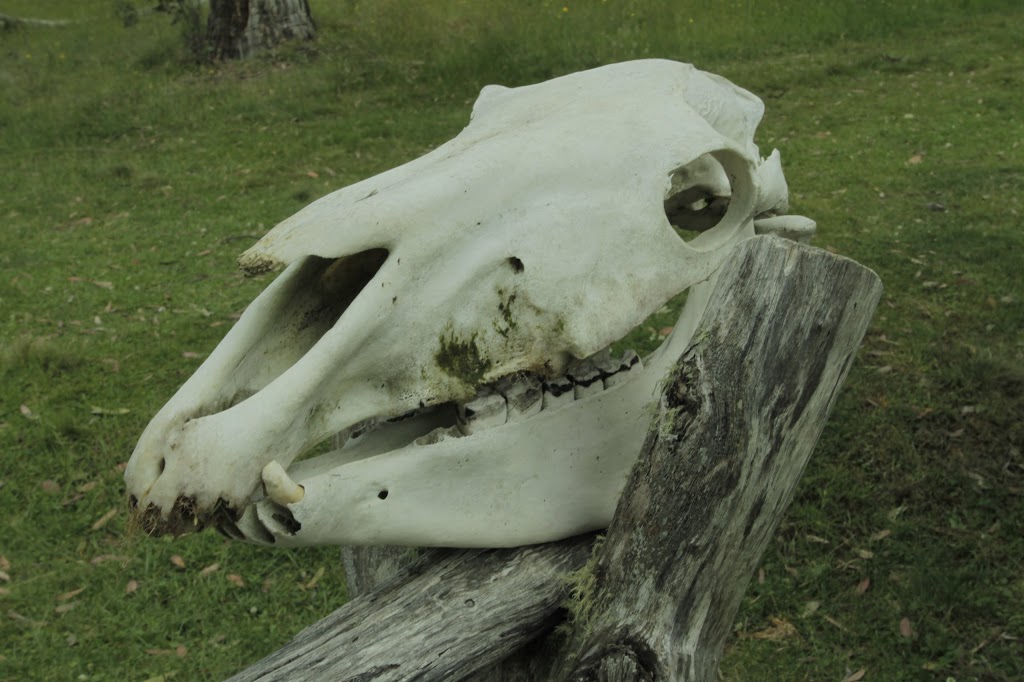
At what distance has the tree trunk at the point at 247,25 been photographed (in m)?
11.5

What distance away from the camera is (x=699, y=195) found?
2.60 metres

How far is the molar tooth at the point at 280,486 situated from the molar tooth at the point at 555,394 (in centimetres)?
59

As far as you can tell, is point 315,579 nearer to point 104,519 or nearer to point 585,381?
point 104,519

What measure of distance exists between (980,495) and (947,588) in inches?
22.2

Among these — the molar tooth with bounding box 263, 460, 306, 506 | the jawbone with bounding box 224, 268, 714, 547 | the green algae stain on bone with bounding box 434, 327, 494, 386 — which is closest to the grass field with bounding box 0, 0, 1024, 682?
the jawbone with bounding box 224, 268, 714, 547

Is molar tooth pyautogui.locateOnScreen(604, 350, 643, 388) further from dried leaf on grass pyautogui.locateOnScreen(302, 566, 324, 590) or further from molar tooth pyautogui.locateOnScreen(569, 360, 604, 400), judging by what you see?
dried leaf on grass pyautogui.locateOnScreen(302, 566, 324, 590)

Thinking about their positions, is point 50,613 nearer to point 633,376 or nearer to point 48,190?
point 633,376

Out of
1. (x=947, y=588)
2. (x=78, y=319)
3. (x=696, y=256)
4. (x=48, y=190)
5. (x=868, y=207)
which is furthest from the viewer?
(x=48, y=190)

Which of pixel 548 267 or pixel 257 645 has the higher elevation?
pixel 548 267

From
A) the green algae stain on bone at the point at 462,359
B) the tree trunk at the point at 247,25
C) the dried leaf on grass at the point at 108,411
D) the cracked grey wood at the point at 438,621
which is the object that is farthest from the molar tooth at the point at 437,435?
the tree trunk at the point at 247,25

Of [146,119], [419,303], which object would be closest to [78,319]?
[146,119]

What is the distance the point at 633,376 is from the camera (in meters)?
2.42

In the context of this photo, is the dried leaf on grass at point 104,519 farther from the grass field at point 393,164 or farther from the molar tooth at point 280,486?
the molar tooth at point 280,486

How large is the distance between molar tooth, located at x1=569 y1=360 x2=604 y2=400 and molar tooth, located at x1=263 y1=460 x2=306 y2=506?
2.20 feet
